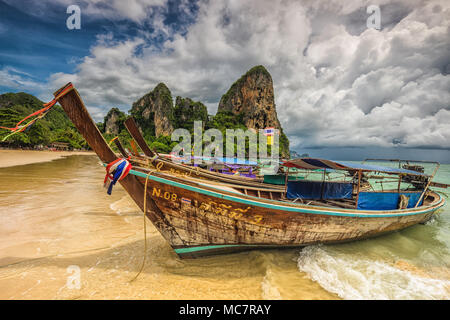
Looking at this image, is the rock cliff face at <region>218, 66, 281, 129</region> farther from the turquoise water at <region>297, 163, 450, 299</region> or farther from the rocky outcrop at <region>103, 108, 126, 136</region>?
the turquoise water at <region>297, 163, 450, 299</region>

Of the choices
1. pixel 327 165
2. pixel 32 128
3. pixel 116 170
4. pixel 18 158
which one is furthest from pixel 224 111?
pixel 116 170

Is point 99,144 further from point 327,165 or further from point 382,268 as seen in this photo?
point 382,268

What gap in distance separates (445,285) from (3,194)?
1557cm

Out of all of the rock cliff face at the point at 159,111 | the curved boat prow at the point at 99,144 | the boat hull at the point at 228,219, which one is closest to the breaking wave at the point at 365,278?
the boat hull at the point at 228,219

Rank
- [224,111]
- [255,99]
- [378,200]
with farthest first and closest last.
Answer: [224,111]
[255,99]
[378,200]

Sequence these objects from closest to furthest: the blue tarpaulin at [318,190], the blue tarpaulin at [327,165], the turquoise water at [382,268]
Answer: the turquoise water at [382,268], the blue tarpaulin at [327,165], the blue tarpaulin at [318,190]

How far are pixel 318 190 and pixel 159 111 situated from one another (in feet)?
249

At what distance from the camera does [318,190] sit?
675 cm

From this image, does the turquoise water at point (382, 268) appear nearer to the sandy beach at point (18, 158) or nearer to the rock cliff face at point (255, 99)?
the sandy beach at point (18, 158)

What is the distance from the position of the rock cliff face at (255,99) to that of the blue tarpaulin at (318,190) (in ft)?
201

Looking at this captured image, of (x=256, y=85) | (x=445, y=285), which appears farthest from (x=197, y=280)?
(x=256, y=85)

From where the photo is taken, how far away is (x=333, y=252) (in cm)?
482

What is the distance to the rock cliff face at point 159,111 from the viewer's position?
7100 cm

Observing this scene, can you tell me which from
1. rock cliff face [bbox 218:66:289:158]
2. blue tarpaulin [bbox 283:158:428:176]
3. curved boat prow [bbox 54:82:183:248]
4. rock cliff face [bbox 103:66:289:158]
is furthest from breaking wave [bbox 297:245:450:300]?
rock cliff face [bbox 218:66:289:158]
